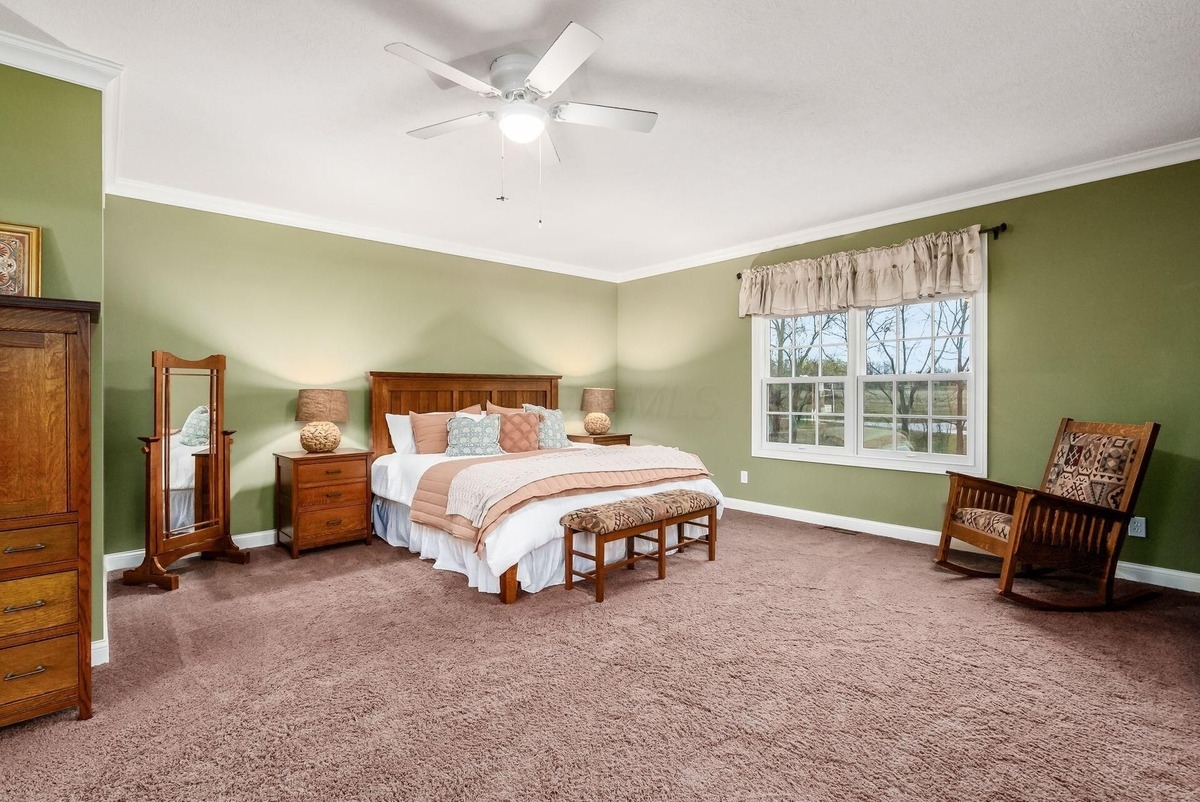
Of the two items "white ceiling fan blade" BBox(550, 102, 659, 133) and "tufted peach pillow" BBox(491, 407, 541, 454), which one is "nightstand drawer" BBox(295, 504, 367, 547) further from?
"white ceiling fan blade" BBox(550, 102, 659, 133)

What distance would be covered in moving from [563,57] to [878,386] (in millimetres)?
3953

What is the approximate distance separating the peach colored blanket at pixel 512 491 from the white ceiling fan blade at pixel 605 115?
1988mm

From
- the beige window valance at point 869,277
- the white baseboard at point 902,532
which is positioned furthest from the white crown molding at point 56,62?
the white baseboard at point 902,532

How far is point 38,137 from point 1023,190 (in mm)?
5624

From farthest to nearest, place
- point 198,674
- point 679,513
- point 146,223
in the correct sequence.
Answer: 1. point 146,223
2. point 679,513
3. point 198,674

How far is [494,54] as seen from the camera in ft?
8.47

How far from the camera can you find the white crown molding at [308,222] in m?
4.10

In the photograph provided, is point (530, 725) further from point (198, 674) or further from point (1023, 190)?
point (1023, 190)

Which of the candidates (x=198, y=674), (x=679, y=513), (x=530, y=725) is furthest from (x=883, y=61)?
(x=198, y=674)

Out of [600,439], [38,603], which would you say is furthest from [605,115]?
[600,439]

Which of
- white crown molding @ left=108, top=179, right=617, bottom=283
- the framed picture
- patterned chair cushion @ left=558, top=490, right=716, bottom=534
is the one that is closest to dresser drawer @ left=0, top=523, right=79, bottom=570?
the framed picture

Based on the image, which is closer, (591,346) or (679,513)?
(679,513)

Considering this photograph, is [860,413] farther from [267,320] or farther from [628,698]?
[267,320]

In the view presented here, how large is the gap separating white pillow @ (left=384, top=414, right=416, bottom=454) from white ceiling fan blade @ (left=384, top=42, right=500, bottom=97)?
9.98 feet
